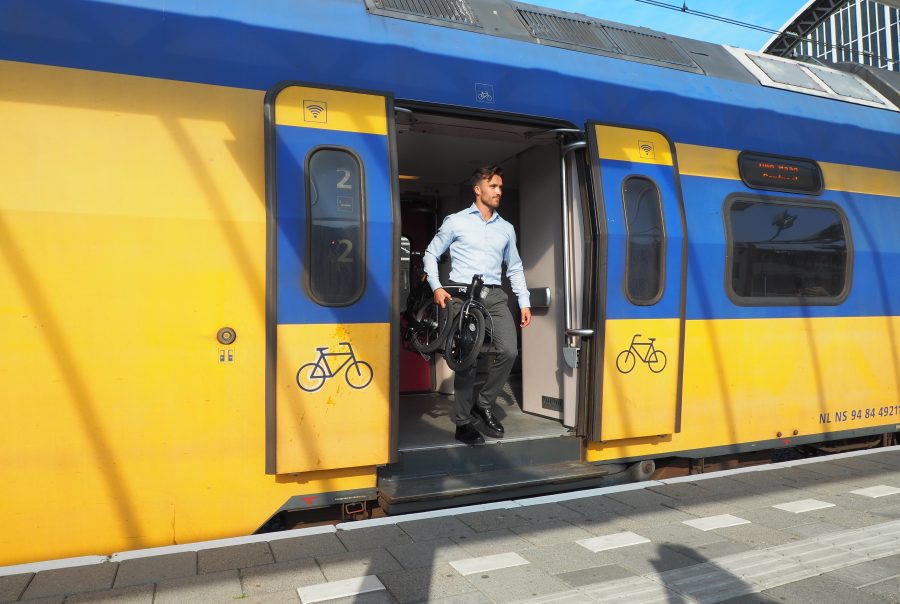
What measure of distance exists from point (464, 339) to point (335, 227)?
123cm

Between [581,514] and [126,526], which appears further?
[581,514]

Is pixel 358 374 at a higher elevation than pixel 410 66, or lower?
lower

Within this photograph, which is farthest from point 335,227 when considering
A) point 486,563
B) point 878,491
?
point 878,491

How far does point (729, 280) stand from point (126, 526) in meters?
4.30

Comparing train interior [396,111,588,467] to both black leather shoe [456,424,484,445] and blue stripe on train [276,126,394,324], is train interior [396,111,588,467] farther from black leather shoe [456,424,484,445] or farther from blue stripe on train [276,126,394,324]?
blue stripe on train [276,126,394,324]

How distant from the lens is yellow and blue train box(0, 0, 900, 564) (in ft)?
10.2

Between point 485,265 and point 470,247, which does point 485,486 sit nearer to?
point 485,265

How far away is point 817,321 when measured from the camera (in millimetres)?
5273

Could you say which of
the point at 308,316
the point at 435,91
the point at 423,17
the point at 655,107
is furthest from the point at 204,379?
the point at 655,107

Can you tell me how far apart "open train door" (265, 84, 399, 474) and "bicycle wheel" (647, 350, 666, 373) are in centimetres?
191

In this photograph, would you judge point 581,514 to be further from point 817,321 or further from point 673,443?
point 817,321

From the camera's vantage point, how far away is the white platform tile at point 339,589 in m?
2.73

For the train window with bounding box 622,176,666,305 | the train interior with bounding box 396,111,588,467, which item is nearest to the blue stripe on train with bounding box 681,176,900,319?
the train window with bounding box 622,176,666,305

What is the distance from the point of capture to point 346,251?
3.67 metres
